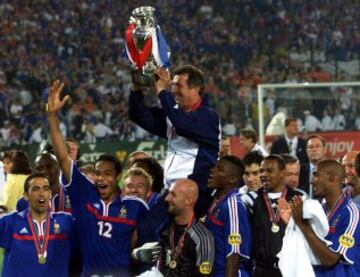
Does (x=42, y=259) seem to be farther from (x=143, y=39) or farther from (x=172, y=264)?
(x=143, y=39)

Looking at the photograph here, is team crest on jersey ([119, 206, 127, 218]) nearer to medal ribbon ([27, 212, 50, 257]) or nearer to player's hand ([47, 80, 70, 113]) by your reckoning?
medal ribbon ([27, 212, 50, 257])

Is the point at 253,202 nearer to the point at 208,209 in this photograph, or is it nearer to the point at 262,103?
the point at 208,209

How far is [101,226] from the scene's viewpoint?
297 inches

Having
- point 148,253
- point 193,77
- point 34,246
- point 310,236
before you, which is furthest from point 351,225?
point 34,246

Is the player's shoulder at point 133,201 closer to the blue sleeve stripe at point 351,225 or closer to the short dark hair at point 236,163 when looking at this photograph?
the short dark hair at point 236,163

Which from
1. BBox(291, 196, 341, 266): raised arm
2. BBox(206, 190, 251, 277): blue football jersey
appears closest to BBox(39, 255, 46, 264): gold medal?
BBox(206, 190, 251, 277): blue football jersey

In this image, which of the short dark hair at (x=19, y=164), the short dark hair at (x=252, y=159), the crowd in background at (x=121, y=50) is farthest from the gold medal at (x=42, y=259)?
the crowd in background at (x=121, y=50)

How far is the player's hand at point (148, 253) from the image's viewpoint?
6.88m

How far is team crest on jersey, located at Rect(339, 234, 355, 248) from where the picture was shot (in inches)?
269

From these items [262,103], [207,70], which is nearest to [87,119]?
[207,70]

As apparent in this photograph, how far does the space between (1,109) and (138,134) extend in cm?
304

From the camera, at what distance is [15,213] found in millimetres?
8109

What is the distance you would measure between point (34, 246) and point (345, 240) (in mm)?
2390

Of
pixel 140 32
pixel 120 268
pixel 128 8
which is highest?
pixel 128 8
